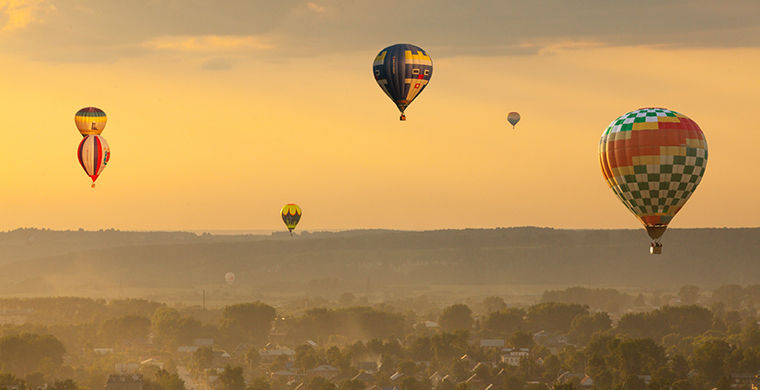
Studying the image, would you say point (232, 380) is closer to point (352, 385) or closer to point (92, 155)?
point (352, 385)

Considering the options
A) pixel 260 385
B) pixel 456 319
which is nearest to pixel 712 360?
pixel 260 385

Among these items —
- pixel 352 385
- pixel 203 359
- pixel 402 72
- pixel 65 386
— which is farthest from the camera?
pixel 203 359

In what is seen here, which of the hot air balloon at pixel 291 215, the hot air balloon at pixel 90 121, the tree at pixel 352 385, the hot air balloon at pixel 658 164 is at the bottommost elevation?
the tree at pixel 352 385

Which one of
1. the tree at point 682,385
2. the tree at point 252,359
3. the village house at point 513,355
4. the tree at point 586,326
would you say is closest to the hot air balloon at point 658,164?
the tree at point 682,385

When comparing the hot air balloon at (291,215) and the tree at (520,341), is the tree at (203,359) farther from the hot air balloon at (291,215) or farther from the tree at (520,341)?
the tree at (520,341)

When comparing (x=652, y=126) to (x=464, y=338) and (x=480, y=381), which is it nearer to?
(x=480, y=381)

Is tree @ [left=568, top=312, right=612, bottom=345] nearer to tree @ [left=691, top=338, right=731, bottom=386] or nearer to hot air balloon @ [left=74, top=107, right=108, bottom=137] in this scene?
tree @ [left=691, top=338, right=731, bottom=386]

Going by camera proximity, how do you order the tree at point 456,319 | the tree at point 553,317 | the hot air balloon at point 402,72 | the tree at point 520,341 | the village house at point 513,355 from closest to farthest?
the hot air balloon at point 402,72, the village house at point 513,355, the tree at point 520,341, the tree at point 553,317, the tree at point 456,319
